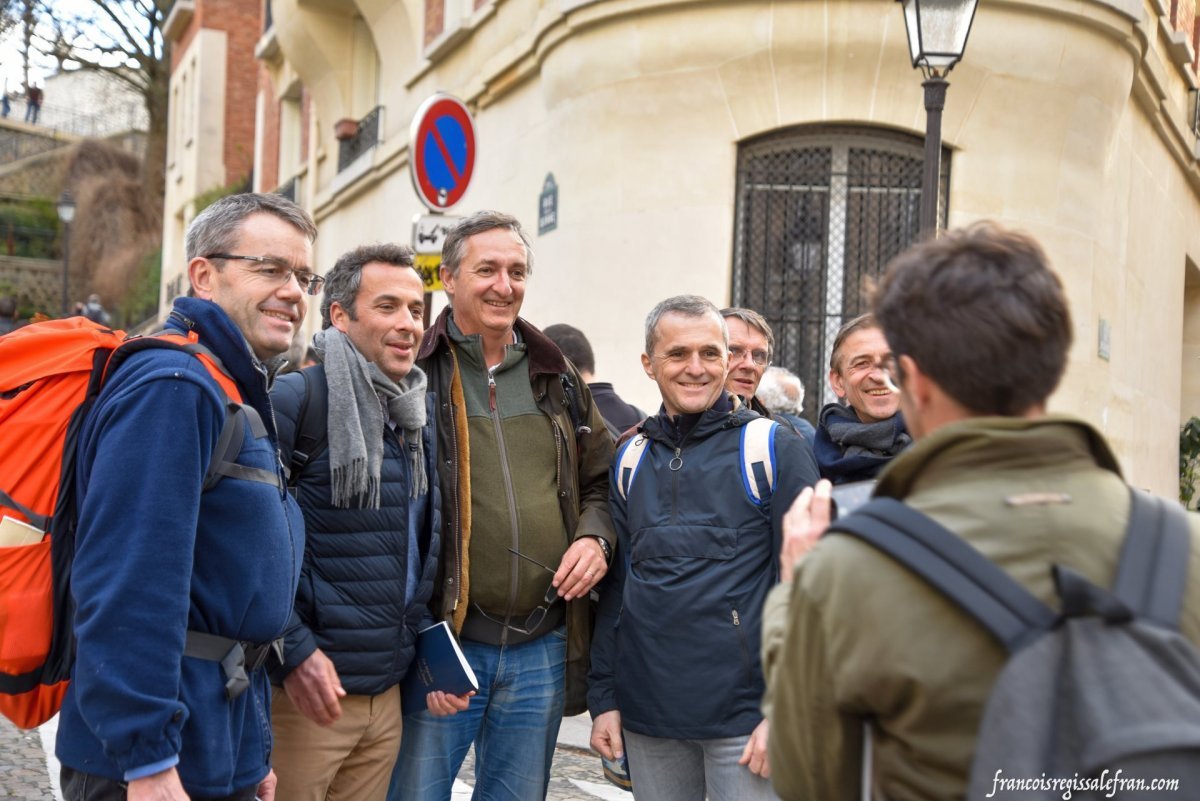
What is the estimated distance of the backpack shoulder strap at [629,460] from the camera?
149 inches

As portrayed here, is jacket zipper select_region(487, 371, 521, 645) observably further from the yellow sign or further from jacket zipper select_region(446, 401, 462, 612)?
the yellow sign

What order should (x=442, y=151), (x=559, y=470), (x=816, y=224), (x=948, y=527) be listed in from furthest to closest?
(x=816, y=224) → (x=442, y=151) → (x=559, y=470) → (x=948, y=527)

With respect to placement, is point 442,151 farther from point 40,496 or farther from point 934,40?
point 40,496

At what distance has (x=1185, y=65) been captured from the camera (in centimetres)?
1344

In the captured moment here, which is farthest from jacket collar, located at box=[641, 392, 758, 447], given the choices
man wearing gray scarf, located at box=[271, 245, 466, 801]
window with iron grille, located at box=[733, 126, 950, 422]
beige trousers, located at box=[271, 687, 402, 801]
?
window with iron grille, located at box=[733, 126, 950, 422]

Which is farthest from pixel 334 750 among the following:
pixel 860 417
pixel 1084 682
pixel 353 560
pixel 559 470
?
pixel 1084 682

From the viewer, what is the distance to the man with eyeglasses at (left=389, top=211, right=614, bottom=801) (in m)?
3.81

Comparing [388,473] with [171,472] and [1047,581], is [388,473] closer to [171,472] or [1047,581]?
[171,472]

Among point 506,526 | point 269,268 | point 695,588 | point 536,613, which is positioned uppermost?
point 269,268

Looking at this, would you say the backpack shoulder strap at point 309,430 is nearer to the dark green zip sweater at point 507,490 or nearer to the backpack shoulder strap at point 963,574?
the dark green zip sweater at point 507,490

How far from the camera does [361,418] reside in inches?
140

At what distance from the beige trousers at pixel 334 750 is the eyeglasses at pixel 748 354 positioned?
2428 millimetres

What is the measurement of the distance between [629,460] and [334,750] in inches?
44.9

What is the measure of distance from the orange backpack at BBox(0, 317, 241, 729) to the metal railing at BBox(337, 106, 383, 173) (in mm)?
14536
